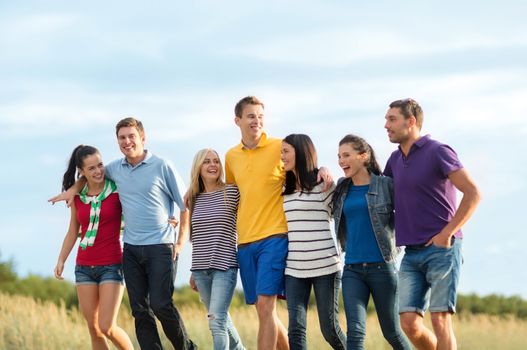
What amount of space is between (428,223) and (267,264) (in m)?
1.54

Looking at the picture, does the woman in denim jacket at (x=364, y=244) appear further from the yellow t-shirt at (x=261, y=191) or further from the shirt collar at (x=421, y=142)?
the yellow t-shirt at (x=261, y=191)

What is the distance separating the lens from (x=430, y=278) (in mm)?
7574

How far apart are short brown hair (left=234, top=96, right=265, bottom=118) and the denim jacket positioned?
4.02 feet

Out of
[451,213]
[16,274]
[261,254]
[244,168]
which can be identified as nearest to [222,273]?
[261,254]

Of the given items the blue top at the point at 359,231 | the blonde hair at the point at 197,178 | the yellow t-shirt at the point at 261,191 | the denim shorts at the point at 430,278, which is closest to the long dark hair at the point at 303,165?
the yellow t-shirt at the point at 261,191

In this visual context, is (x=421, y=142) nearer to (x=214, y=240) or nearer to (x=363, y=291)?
(x=363, y=291)

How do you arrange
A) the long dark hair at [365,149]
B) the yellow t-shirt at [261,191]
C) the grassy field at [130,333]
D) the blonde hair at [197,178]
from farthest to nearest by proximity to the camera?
the grassy field at [130,333]
the blonde hair at [197,178]
the yellow t-shirt at [261,191]
the long dark hair at [365,149]

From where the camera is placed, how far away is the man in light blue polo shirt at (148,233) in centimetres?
877

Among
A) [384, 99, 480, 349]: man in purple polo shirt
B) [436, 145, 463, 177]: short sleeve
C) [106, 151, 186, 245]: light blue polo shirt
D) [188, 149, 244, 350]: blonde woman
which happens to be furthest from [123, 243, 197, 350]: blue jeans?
[436, 145, 463, 177]: short sleeve

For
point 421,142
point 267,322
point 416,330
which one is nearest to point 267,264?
point 267,322

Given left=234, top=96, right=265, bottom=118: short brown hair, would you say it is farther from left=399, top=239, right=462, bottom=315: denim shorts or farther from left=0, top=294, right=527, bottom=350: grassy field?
left=0, top=294, right=527, bottom=350: grassy field

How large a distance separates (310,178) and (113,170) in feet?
7.14

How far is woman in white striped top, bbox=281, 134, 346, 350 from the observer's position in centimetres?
803

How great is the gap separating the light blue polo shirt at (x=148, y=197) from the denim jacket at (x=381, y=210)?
178cm
